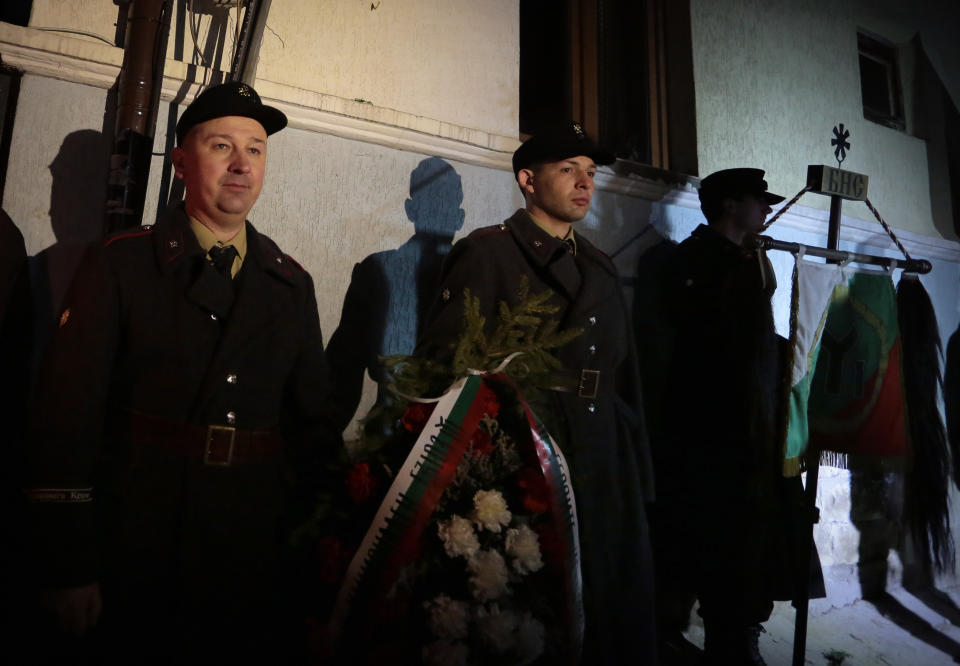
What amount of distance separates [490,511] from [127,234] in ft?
4.40

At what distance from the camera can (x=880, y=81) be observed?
5.56 metres

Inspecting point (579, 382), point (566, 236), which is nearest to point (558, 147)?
point (566, 236)

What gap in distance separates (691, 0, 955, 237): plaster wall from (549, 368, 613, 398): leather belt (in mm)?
2324

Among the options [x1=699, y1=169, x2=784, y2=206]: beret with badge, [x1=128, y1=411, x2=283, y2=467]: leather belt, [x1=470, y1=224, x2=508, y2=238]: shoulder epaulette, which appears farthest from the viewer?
[x1=699, y1=169, x2=784, y2=206]: beret with badge

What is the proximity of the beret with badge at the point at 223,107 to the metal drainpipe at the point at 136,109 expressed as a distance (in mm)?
365

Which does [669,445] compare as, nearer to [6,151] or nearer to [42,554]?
[42,554]

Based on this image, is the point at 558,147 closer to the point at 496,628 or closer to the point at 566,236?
the point at 566,236

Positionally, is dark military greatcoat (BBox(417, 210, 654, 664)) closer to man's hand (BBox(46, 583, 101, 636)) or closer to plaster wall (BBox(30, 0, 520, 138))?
plaster wall (BBox(30, 0, 520, 138))

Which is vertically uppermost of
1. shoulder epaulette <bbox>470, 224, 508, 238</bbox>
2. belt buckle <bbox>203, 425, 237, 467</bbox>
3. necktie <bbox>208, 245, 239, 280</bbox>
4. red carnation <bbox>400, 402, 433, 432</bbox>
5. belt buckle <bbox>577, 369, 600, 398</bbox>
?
shoulder epaulette <bbox>470, 224, 508, 238</bbox>

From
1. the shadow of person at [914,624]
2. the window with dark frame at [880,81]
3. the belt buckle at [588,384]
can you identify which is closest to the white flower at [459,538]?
the belt buckle at [588,384]

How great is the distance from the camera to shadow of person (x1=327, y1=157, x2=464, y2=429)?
3.05m

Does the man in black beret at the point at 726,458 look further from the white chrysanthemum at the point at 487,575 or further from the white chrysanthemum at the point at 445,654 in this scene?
the white chrysanthemum at the point at 445,654

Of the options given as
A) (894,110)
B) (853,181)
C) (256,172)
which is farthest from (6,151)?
(894,110)

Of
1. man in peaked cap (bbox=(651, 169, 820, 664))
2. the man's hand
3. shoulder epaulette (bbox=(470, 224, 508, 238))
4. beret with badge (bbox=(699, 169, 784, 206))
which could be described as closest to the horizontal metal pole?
man in peaked cap (bbox=(651, 169, 820, 664))
